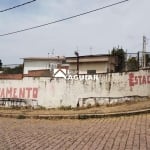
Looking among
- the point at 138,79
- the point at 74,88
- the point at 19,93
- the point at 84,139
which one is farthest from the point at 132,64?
the point at 84,139

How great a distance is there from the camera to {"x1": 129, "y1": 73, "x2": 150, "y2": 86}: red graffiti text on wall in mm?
22672

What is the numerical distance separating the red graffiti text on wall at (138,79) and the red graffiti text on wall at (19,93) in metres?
6.61

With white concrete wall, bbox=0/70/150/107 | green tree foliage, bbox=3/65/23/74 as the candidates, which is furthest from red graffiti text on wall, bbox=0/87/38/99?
green tree foliage, bbox=3/65/23/74

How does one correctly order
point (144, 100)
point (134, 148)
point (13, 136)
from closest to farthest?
point (134, 148) < point (13, 136) < point (144, 100)

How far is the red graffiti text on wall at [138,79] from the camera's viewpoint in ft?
74.4

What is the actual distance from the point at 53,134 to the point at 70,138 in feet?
4.19

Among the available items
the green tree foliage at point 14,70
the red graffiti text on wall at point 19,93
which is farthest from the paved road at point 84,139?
the green tree foliage at point 14,70

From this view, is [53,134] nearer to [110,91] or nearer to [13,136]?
[13,136]

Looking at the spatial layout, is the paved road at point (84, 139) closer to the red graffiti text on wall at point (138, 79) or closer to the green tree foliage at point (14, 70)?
the red graffiti text on wall at point (138, 79)

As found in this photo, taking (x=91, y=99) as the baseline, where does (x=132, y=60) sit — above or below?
above

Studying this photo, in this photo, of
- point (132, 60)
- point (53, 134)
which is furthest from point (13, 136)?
point (132, 60)

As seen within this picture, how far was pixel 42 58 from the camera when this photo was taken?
212ft

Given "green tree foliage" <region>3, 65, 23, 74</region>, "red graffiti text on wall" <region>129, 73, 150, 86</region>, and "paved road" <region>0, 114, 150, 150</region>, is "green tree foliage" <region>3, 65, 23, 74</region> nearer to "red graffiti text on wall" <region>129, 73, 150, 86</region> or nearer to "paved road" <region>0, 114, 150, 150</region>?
"red graffiti text on wall" <region>129, 73, 150, 86</region>

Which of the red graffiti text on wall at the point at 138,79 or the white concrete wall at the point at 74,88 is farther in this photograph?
the white concrete wall at the point at 74,88
